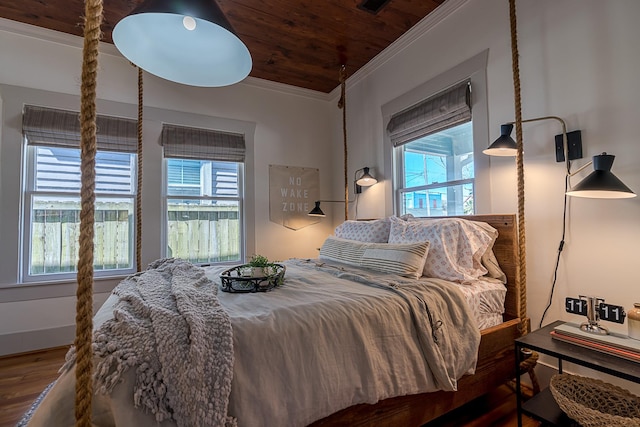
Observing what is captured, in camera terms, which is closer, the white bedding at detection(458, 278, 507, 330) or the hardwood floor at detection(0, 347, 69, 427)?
the white bedding at detection(458, 278, 507, 330)

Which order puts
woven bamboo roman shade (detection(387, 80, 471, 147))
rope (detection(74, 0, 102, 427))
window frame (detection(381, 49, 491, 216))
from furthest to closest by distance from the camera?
woven bamboo roman shade (detection(387, 80, 471, 147)) < window frame (detection(381, 49, 491, 216)) < rope (detection(74, 0, 102, 427))

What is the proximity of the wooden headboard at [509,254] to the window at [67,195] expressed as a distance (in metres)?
3.45

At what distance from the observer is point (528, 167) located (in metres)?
2.01

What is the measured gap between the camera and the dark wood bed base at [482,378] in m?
1.31

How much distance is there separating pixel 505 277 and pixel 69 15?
4182mm

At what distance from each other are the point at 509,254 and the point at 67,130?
4004 mm

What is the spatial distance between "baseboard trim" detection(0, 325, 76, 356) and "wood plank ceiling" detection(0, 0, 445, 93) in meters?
2.80

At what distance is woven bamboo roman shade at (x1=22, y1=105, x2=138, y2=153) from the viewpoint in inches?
109

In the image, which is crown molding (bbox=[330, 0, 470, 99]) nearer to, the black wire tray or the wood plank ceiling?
the wood plank ceiling

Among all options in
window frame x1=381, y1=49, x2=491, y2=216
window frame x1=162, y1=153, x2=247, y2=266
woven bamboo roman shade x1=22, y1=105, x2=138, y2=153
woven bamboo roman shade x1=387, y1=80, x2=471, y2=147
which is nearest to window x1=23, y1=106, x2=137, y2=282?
woven bamboo roman shade x1=22, y1=105, x2=138, y2=153

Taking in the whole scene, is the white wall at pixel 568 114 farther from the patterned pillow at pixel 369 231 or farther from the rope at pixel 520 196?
the patterned pillow at pixel 369 231

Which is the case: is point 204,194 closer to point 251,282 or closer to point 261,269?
point 261,269

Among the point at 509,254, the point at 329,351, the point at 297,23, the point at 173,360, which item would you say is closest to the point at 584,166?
the point at 509,254

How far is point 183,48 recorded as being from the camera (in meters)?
1.53
